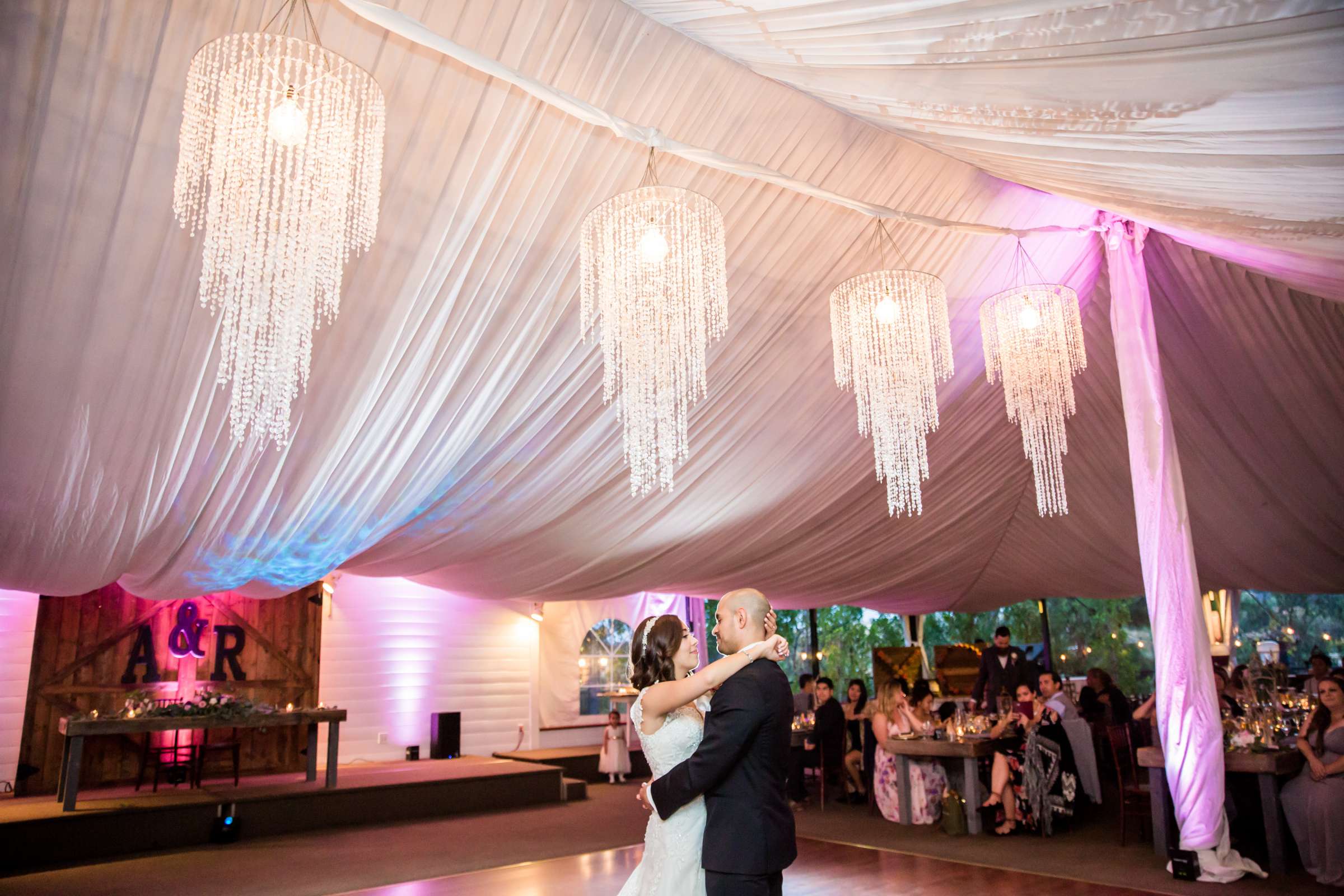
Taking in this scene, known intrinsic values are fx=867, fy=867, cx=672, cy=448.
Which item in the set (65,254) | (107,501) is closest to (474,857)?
(107,501)

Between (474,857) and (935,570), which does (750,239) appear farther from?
(935,570)

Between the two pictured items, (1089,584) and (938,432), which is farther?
(1089,584)

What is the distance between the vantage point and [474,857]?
6.03 metres

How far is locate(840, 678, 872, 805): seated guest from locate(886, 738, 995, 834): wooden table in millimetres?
940

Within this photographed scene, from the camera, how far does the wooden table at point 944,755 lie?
253 inches

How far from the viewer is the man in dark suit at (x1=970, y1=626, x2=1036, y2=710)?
770 cm

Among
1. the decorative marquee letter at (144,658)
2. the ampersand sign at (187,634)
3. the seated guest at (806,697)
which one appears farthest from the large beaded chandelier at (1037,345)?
the decorative marquee letter at (144,658)

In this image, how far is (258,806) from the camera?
23.5 feet

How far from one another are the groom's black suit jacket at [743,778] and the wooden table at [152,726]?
6.33 m

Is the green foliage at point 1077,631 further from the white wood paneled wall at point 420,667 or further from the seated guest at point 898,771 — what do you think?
the seated guest at point 898,771

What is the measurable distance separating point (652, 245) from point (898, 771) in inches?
200

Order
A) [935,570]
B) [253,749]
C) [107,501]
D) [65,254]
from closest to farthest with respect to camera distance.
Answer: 1. [65,254]
2. [107,501]
3. [253,749]
4. [935,570]

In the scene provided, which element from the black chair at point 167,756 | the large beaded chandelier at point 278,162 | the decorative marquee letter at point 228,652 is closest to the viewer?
the large beaded chandelier at point 278,162

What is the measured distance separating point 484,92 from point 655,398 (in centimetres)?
174
